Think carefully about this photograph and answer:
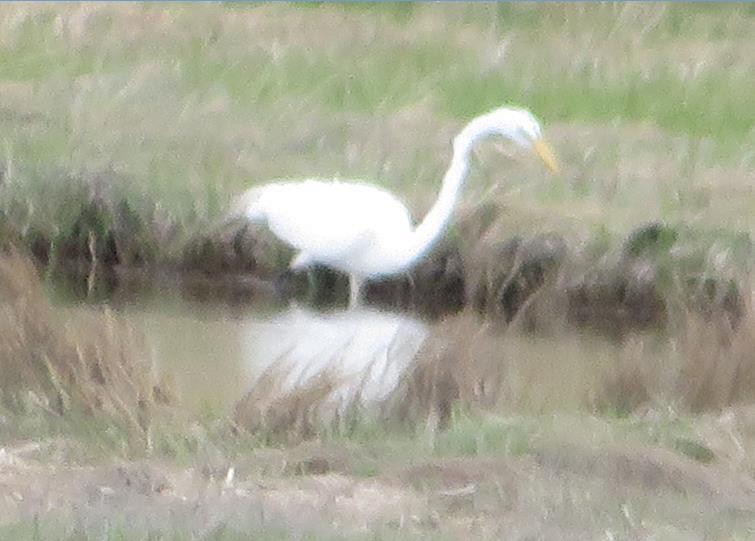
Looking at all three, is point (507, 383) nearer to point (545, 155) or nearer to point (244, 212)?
point (545, 155)

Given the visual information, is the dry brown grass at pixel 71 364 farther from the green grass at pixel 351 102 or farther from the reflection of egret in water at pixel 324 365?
the green grass at pixel 351 102

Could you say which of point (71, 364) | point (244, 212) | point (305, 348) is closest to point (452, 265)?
point (244, 212)

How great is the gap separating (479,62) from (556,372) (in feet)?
22.1

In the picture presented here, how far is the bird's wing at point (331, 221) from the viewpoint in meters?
9.84

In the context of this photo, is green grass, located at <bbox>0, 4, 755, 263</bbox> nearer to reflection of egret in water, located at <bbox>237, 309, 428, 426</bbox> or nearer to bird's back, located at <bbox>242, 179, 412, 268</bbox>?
bird's back, located at <bbox>242, 179, 412, 268</bbox>

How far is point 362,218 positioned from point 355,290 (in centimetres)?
42

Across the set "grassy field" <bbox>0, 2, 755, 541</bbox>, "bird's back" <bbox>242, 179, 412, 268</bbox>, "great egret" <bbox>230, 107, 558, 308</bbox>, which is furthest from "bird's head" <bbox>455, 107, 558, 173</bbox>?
"bird's back" <bbox>242, 179, 412, 268</bbox>

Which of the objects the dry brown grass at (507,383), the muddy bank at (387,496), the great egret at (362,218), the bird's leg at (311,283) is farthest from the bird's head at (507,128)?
the muddy bank at (387,496)

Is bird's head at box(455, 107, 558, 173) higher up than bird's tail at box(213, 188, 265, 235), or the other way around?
bird's head at box(455, 107, 558, 173)

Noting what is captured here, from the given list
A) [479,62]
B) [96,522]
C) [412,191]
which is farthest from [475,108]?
[96,522]

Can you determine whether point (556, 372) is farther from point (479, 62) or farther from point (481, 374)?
point (479, 62)

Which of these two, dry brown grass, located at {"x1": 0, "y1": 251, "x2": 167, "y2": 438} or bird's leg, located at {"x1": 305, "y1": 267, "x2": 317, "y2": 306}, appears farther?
bird's leg, located at {"x1": 305, "y1": 267, "x2": 317, "y2": 306}

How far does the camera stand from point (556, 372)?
8.06m

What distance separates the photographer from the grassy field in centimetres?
496
